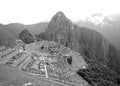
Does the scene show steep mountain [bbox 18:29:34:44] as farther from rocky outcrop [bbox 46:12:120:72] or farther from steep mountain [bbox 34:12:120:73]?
steep mountain [bbox 34:12:120:73]

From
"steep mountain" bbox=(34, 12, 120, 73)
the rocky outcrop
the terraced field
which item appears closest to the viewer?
the terraced field

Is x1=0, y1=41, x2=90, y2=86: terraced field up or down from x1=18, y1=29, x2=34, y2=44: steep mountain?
down

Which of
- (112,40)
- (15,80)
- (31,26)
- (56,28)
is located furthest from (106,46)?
(15,80)

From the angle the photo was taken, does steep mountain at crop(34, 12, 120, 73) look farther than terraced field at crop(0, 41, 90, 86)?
Yes

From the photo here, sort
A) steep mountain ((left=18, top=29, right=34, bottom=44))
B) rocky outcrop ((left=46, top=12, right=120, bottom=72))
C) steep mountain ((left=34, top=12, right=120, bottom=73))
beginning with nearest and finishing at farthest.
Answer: steep mountain ((left=18, top=29, right=34, bottom=44)), rocky outcrop ((left=46, top=12, right=120, bottom=72)), steep mountain ((left=34, top=12, right=120, bottom=73))

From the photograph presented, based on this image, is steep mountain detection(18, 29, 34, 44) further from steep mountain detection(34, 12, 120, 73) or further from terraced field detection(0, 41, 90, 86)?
terraced field detection(0, 41, 90, 86)

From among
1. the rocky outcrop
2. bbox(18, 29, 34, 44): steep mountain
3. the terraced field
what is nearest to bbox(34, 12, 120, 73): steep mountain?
the rocky outcrop

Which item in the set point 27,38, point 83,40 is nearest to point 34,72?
point 27,38

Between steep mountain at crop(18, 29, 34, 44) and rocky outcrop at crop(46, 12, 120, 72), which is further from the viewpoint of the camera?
rocky outcrop at crop(46, 12, 120, 72)

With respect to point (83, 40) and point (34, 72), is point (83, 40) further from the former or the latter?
point (34, 72)

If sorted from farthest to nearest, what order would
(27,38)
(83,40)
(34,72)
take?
(83,40) → (27,38) → (34,72)
